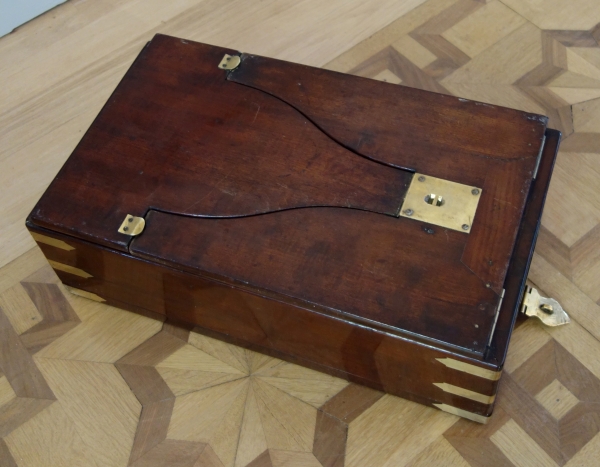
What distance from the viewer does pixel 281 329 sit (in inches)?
48.3

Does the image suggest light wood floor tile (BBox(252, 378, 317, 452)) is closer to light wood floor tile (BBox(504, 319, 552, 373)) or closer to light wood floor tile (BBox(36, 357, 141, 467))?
light wood floor tile (BBox(36, 357, 141, 467))

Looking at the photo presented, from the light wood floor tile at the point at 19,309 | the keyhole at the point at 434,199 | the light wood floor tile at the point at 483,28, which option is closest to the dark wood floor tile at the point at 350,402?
the keyhole at the point at 434,199

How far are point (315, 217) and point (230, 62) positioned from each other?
36 centimetres

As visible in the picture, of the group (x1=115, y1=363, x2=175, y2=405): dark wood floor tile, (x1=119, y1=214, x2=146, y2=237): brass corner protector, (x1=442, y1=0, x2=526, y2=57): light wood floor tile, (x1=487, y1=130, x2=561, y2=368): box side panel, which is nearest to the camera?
(x1=487, y1=130, x2=561, y2=368): box side panel

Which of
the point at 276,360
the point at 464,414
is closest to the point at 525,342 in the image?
the point at 464,414

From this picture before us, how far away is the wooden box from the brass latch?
17cm

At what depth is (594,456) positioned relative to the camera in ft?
3.96

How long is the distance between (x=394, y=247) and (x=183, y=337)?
0.44 m

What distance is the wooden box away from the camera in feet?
3.68

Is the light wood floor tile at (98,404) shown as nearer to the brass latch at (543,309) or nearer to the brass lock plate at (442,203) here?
the brass lock plate at (442,203)

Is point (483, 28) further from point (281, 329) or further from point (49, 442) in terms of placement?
point (49, 442)

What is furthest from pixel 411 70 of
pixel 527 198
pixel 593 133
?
pixel 527 198

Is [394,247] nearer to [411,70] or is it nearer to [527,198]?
[527,198]

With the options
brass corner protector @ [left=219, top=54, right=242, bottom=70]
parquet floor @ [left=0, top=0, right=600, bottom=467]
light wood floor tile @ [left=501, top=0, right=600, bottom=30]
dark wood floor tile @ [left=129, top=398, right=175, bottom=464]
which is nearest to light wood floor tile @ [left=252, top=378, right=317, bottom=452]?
parquet floor @ [left=0, top=0, right=600, bottom=467]
